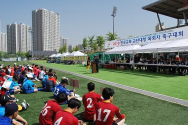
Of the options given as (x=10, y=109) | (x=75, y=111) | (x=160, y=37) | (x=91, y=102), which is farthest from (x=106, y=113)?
(x=160, y=37)

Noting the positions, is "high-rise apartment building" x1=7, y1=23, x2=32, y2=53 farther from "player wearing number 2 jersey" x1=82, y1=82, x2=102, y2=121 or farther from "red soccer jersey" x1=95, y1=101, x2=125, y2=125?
"red soccer jersey" x1=95, y1=101, x2=125, y2=125

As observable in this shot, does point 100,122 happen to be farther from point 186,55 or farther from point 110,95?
point 186,55

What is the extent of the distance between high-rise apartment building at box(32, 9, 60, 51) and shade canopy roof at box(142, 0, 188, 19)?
86299 mm

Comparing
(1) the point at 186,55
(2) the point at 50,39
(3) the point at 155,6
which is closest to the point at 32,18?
(2) the point at 50,39

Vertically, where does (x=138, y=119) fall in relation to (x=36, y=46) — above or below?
below

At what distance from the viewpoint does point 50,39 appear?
113 m

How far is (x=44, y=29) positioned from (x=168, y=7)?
9069 centimetres

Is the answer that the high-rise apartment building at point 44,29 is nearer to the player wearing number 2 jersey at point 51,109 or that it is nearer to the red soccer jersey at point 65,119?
the player wearing number 2 jersey at point 51,109

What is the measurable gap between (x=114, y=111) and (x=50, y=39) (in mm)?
116978

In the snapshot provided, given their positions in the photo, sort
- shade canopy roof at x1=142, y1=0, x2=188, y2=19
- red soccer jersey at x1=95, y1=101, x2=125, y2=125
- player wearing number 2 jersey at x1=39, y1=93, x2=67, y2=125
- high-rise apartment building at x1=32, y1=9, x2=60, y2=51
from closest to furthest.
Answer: red soccer jersey at x1=95, y1=101, x2=125, y2=125 → player wearing number 2 jersey at x1=39, y1=93, x2=67, y2=125 → shade canopy roof at x1=142, y1=0, x2=188, y2=19 → high-rise apartment building at x1=32, y1=9, x2=60, y2=51

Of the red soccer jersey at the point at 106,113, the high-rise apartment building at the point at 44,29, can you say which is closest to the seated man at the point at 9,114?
the red soccer jersey at the point at 106,113

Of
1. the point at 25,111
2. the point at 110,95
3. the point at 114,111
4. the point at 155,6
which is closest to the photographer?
the point at 114,111

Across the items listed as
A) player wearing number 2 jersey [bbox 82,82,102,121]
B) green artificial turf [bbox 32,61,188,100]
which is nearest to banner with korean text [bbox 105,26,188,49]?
green artificial turf [bbox 32,61,188,100]

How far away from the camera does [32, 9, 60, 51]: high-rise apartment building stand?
106 metres
